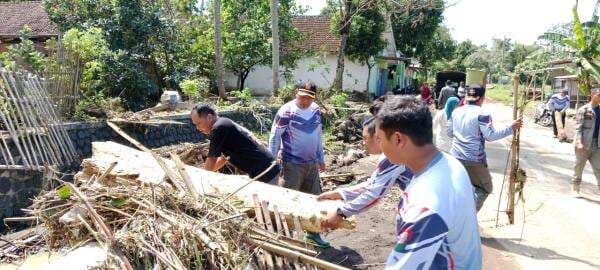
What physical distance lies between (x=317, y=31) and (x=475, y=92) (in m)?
23.0

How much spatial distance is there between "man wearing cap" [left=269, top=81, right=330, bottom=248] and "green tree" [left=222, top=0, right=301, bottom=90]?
535 inches

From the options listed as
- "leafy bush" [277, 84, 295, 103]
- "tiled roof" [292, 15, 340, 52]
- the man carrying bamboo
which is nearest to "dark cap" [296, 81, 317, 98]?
the man carrying bamboo

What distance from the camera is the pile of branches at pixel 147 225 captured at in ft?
10.5

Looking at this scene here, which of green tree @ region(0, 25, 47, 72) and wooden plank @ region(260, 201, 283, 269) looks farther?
green tree @ region(0, 25, 47, 72)

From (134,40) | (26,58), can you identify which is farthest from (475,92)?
(26,58)

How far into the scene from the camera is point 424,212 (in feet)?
5.57

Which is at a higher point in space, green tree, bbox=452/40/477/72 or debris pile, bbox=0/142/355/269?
green tree, bbox=452/40/477/72

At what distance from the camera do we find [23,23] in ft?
81.9

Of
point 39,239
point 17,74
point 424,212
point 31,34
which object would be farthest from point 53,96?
point 31,34

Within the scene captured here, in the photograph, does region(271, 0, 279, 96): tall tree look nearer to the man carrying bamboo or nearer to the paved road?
the paved road

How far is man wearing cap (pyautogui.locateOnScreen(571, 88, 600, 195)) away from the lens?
796 cm

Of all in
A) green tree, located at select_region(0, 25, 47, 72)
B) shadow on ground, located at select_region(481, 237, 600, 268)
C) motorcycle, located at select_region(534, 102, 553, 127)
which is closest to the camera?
shadow on ground, located at select_region(481, 237, 600, 268)

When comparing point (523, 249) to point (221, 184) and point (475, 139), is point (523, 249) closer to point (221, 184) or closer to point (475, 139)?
point (475, 139)

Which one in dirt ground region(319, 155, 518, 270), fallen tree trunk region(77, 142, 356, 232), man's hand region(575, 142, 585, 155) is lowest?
dirt ground region(319, 155, 518, 270)
